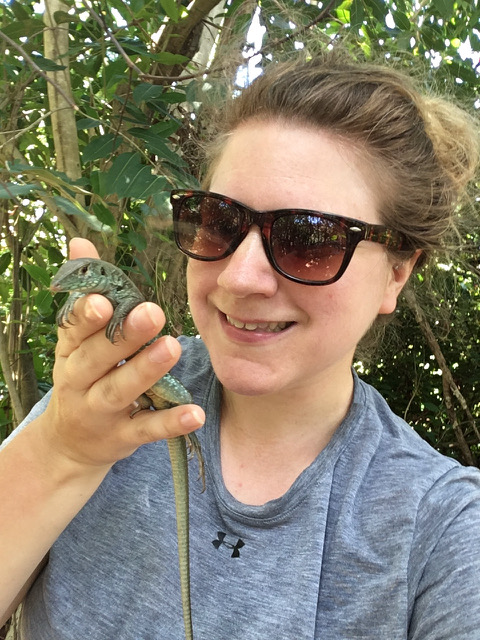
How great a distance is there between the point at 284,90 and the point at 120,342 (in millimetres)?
882

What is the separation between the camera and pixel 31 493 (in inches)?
48.5

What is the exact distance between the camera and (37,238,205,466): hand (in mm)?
951

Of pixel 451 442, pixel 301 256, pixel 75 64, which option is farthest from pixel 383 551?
pixel 451 442

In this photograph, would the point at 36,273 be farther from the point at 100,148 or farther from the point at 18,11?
the point at 18,11

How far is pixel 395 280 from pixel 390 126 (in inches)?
16.3

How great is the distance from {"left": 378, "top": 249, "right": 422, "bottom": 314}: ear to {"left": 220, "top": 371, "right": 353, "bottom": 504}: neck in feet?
0.81

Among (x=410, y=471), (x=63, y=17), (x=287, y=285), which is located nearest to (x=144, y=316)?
(x=287, y=285)

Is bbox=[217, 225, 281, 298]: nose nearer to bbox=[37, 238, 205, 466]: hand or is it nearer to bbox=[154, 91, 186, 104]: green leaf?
bbox=[37, 238, 205, 466]: hand

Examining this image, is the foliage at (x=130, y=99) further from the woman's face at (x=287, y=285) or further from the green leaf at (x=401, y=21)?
the woman's face at (x=287, y=285)

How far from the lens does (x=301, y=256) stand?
1278 mm

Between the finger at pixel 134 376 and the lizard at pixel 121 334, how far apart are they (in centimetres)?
7

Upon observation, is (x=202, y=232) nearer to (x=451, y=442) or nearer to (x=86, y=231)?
(x=86, y=231)

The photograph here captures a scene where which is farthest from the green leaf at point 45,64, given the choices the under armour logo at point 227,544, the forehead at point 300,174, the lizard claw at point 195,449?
the under armour logo at point 227,544

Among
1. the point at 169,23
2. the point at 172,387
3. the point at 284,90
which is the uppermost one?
the point at 169,23
